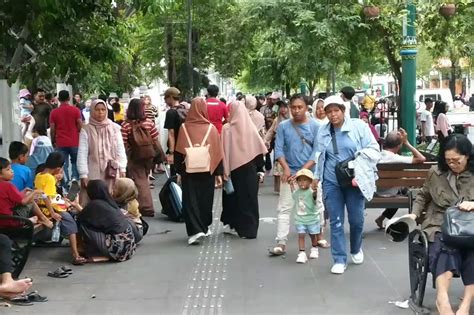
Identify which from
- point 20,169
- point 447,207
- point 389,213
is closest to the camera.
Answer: point 447,207

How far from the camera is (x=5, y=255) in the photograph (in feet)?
21.5

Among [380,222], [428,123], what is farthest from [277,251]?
[428,123]

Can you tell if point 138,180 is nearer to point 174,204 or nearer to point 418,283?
point 174,204

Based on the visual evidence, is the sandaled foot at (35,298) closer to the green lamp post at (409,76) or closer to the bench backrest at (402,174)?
the bench backrest at (402,174)

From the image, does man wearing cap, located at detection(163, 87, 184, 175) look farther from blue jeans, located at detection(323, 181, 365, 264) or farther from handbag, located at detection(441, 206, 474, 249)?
handbag, located at detection(441, 206, 474, 249)

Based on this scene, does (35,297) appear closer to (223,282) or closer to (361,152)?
(223,282)

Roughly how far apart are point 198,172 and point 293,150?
1289 mm

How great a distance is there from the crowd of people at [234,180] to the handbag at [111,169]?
0.5 inches

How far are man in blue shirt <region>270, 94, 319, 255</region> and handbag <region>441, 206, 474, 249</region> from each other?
2.72 m

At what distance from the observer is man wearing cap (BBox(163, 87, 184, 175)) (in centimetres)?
1020

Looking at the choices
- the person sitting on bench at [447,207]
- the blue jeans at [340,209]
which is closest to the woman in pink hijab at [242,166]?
the blue jeans at [340,209]

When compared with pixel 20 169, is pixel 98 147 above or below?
above

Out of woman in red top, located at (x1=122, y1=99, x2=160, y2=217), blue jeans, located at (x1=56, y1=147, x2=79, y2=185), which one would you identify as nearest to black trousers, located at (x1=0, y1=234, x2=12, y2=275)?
woman in red top, located at (x1=122, y1=99, x2=160, y2=217)

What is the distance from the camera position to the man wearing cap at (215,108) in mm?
10812
